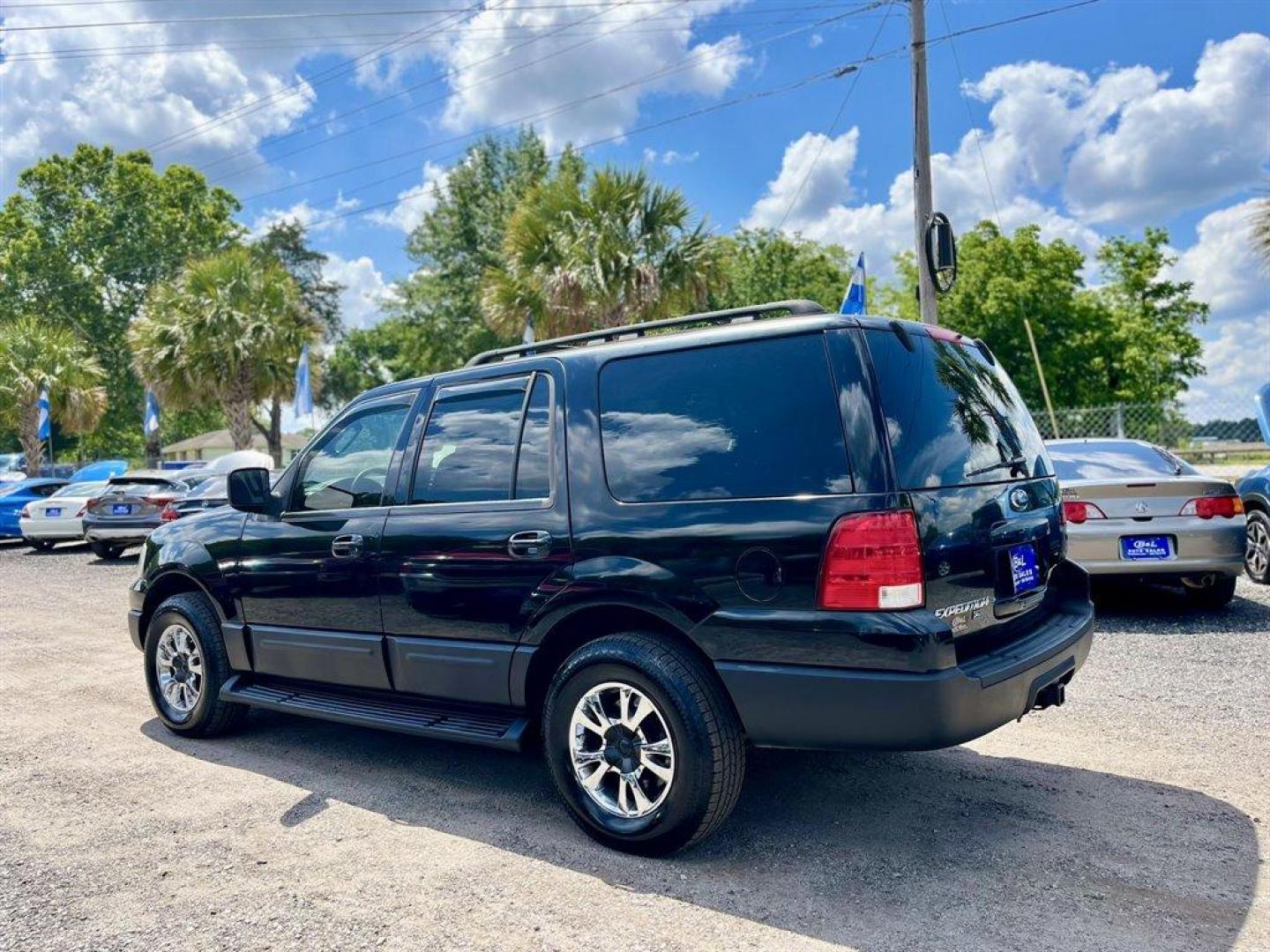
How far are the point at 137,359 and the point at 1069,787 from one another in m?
25.5

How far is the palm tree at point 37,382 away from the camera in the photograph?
31.5 meters

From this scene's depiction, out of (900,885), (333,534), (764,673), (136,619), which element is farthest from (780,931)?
(136,619)

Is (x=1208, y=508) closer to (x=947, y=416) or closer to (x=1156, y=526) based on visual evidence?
(x=1156, y=526)

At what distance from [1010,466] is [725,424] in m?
1.18

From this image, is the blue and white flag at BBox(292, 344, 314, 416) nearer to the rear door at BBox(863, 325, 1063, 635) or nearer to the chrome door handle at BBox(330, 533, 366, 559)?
the chrome door handle at BBox(330, 533, 366, 559)

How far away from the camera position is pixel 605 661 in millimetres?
3508

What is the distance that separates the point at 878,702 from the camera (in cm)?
305

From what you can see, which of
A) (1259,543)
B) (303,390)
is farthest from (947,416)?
(303,390)

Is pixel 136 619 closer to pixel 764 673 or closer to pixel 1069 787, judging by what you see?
pixel 764 673

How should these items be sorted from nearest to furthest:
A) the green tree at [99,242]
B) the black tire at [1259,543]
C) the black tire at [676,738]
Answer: the black tire at [676,738]
the black tire at [1259,543]
the green tree at [99,242]

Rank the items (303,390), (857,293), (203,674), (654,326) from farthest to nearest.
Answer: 1. (303,390)
2. (857,293)
3. (203,674)
4. (654,326)

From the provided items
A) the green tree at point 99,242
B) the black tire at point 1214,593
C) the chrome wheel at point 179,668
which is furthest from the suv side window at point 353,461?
the green tree at point 99,242

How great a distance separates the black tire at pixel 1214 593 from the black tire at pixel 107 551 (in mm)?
15540

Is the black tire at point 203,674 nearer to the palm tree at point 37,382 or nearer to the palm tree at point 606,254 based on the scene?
the palm tree at point 606,254
